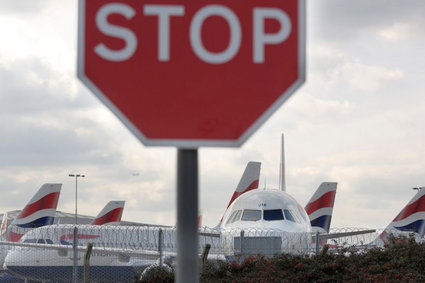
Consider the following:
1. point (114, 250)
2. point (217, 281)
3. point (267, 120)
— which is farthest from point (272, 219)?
point (267, 120)

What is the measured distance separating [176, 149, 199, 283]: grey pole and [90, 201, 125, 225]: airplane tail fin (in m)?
50.1

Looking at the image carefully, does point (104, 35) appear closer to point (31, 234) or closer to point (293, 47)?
point (293, 47)

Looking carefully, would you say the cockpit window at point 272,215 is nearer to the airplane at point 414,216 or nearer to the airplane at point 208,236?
the airplane at point 208,236

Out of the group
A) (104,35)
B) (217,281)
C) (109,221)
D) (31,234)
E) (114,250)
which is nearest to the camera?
(104,35)

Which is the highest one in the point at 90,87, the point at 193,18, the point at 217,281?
the point at 193,18

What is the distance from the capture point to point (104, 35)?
108 inches

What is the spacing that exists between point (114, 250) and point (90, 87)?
78.9 feet

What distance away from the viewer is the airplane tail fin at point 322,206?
48688 millimetres

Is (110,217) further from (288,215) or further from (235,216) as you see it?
(288,215)

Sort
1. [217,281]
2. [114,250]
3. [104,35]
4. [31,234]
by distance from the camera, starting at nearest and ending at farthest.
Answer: [104,35] < [217,281] < [114,250] < [31,234]

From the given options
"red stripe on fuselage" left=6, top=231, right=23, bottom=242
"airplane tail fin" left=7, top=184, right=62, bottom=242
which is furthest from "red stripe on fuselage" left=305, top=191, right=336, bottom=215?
"red stripe on fuselage" left=6, top=231, right=23, bottom=242

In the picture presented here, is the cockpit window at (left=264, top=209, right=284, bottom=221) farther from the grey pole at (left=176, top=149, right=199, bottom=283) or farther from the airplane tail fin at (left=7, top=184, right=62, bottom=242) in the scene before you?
the grey pole at (left=176, top=149, right=199, bottom=283)

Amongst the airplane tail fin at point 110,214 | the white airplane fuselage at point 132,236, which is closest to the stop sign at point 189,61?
the white airplane fuselage at point 132,236

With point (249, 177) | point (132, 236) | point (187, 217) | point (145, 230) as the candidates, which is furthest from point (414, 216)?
point (187, 217)
